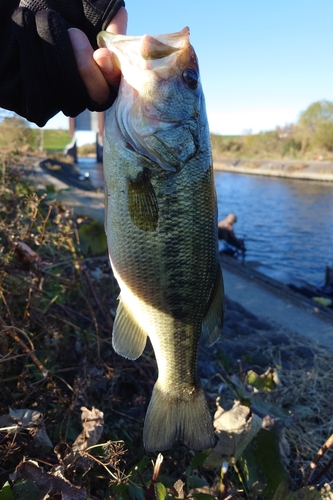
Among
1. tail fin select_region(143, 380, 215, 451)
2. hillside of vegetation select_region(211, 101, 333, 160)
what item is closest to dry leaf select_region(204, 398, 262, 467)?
tail fin select_region(143, 380, 215, 451)

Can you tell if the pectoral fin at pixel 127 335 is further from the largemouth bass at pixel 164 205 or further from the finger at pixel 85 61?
the finger at pixel 85 61

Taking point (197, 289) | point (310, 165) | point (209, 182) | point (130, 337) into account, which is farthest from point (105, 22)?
point (310, 165)

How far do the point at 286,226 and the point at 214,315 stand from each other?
22.5 metres

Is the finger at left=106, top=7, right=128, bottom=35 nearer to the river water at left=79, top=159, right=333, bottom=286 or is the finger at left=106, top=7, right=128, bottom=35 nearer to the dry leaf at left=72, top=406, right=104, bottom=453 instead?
the dry leaf at left=72, top=406, right=104, bottom=453

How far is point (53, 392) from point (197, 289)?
4.29 feet

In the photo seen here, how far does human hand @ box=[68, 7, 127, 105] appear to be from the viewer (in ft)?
6.34

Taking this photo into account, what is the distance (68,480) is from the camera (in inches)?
74.4

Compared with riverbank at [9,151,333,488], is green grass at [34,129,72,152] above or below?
above

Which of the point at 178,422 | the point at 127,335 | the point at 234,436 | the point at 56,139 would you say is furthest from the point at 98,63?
the point at 56,139

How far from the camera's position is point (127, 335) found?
2.26 m

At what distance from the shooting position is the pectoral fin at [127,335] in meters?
2.22

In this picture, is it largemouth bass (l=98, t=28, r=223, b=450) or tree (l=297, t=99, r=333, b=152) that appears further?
tree (l=297, t=99, r=333, b=152)

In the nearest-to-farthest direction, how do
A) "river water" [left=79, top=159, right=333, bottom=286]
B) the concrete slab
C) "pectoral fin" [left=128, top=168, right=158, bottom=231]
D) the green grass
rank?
"pectoral fin" [left=128, top=168, right=158, bottom=231]
the concrete slab
"river water" [left=79, top=159, right=333, bottom=286]
the green grass

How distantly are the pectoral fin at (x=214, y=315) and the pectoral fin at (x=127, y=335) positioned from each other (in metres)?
0.37
